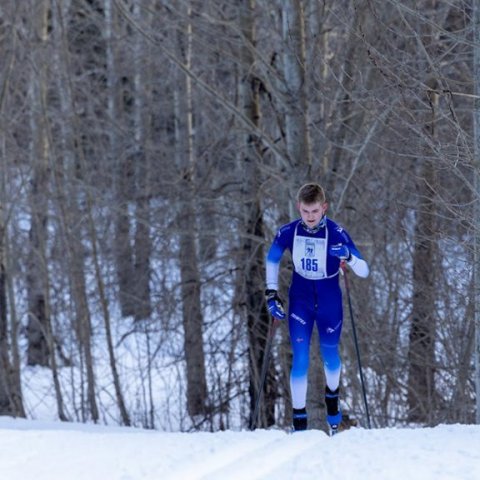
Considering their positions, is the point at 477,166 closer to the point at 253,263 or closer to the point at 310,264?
the point at 310,264

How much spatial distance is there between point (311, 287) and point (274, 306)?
38 cm

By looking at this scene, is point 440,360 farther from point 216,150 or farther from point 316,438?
point 316,438

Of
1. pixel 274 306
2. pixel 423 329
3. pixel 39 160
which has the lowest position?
pixel 274 306

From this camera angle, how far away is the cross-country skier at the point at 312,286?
7.84 meters

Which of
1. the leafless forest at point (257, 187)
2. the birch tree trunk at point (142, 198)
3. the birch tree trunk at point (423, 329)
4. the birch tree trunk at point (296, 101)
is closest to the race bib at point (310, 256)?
the leafless forest at point (257, 187)

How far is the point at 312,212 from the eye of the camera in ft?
25.4

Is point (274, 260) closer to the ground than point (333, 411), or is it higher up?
higher up

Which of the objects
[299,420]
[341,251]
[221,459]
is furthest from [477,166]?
[221,459]

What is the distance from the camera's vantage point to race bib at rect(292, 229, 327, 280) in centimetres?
786

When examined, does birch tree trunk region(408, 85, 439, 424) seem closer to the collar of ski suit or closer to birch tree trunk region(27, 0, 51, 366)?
the collar of ski suit

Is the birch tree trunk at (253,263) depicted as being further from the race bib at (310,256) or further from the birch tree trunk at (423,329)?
the race bib at (310,256)

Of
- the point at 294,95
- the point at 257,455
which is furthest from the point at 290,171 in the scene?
the point at 257,455

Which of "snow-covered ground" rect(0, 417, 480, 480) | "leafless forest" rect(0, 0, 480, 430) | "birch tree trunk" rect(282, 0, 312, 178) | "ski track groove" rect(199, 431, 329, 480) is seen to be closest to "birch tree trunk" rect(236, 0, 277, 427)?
"leafless forest" rect(0, 0, 480, 430)

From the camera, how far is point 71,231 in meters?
16.5
